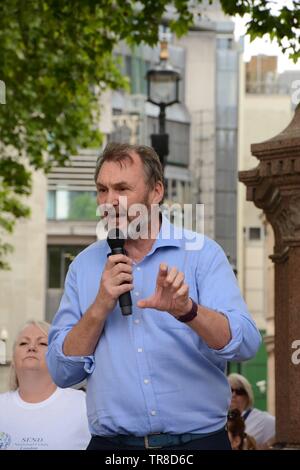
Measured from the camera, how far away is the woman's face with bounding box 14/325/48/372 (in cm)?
777

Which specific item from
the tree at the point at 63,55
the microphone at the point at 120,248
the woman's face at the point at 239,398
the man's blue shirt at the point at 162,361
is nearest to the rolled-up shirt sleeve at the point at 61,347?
the man's blue shirt at the point at 162,361

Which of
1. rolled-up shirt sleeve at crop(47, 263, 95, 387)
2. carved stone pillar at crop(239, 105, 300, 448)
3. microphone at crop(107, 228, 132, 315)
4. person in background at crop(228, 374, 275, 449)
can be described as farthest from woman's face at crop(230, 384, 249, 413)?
microphone at crop(107, 228, 132, 315)

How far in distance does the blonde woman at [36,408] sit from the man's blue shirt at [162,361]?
1.88 meters

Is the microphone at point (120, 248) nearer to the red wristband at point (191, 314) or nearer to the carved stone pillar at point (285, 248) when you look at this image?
the red wristband at point (191, 314)

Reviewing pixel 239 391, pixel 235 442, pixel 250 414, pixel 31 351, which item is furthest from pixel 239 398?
pixel 31 351

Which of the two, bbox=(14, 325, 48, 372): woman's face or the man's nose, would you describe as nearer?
the man's nose

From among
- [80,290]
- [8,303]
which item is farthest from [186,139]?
[80,290]

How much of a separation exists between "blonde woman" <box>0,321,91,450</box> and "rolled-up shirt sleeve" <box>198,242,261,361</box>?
2.05 metres

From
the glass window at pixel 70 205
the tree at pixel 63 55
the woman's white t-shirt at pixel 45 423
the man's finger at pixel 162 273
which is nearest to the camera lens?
the man's finger at pixel 162 273

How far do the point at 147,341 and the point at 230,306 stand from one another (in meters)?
0.30

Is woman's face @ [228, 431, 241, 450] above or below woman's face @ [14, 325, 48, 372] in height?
below

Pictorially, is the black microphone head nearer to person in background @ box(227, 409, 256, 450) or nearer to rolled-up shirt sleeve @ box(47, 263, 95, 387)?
rolled-up shirt sleeve @ box(47, 263, 95, 387)

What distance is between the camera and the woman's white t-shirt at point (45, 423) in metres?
7.44

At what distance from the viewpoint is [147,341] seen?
5.48 m
